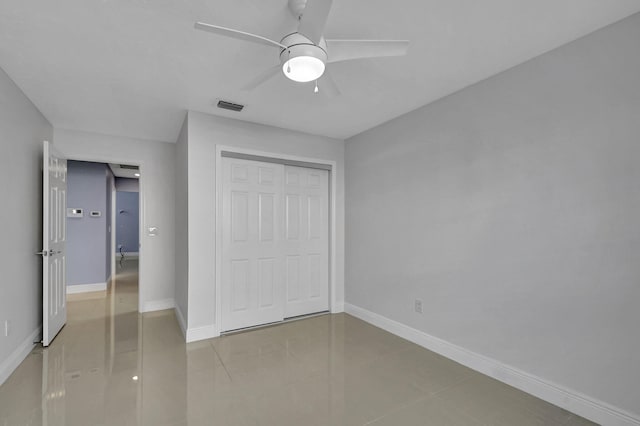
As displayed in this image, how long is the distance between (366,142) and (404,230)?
1.34 meters

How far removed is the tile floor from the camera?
205 centimetres

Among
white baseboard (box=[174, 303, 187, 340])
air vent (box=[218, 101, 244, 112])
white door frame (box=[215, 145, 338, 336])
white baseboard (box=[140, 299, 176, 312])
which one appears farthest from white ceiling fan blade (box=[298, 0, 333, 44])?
white baseboard (box=[140, 299, 176, 312])

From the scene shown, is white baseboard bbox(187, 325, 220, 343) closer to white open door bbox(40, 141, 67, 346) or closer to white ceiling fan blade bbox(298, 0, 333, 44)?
white open door bbox(40, 141, 67, 346)

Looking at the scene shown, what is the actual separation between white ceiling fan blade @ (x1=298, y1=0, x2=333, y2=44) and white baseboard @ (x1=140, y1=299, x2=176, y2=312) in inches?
171

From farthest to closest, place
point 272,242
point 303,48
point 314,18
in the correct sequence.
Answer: point 272,242
point 303,48
point 314,18

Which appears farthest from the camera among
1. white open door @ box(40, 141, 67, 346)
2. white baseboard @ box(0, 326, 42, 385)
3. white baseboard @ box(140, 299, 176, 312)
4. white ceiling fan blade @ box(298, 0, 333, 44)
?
white baseboard @ box(140, 299, 176, 312)

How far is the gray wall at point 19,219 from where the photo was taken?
2510mm

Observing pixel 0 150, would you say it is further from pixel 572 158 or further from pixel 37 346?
pixel 572 158

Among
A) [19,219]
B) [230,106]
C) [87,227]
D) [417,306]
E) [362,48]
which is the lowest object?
→ [417,306]

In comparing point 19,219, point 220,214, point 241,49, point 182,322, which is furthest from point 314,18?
point 182,322

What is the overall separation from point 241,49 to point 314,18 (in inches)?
36.8

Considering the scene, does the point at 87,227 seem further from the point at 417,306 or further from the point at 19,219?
the point at 417,306

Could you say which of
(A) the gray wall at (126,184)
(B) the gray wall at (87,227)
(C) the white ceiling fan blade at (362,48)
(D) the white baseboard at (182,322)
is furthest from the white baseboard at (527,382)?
(A) the gray wall at (126,184)

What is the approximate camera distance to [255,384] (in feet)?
8.09
